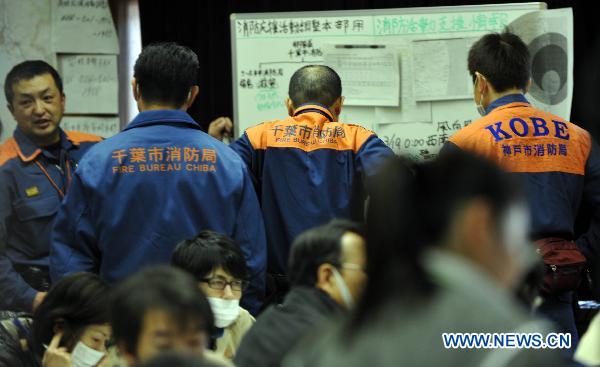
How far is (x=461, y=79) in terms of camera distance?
17.9ft

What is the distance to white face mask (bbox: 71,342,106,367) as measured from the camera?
10.0ft

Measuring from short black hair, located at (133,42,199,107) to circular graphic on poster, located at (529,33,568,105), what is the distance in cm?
235

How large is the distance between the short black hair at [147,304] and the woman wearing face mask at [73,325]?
0.82m

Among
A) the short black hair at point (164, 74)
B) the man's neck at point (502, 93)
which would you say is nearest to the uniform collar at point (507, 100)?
the man's neck at point (502, 93)

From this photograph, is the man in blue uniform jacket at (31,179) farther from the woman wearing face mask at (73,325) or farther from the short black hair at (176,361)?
the short black hair at (176,361)

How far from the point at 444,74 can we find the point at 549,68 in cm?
55

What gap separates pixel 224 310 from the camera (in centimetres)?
339

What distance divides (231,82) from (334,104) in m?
1.67

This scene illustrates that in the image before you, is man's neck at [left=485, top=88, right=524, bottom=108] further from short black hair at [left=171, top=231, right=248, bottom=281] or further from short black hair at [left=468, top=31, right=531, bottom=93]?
short black hair at [left=171, top=231, right=248, bottom=281]

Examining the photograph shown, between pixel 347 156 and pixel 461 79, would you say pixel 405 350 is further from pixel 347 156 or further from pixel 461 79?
pixel 461 79

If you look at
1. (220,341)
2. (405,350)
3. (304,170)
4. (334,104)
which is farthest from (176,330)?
(334,104)

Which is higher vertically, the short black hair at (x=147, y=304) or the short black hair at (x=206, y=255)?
the short black hair at (x=147, y=304)

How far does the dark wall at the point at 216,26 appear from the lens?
599 centimetres

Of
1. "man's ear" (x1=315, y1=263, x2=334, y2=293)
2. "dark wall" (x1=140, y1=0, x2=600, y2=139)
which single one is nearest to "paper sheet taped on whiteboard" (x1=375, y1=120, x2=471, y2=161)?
"dark wall" (x1=140, y1=0, x2=600, y2=139)
